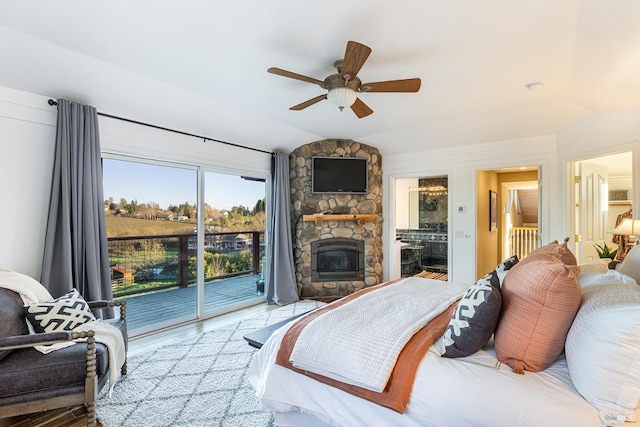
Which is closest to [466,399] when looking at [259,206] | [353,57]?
[353,57]

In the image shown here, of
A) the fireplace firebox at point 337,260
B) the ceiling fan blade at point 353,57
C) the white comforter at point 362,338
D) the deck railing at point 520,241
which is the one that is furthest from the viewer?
the deck railing at point 520,241

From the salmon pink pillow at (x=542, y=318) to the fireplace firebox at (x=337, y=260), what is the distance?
151 inches

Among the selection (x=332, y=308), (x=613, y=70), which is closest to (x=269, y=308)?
(x=332, y=308)

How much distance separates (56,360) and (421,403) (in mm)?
2053

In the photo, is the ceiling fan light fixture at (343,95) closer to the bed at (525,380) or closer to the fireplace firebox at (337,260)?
the bed at (525,380)

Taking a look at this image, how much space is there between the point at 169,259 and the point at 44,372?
2188 millimetres

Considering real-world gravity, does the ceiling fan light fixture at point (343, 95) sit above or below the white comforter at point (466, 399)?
above

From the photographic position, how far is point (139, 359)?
114 inches

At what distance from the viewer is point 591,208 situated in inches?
164

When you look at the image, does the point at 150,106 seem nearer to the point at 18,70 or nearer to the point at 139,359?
the point at 18,70

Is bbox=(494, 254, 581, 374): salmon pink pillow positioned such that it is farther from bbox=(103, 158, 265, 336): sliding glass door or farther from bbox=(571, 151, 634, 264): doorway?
bbox=(103, 158, 265, 336): sliding glass door

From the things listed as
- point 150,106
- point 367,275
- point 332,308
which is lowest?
point 367,275

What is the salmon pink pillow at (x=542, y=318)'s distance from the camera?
1337 millimetres

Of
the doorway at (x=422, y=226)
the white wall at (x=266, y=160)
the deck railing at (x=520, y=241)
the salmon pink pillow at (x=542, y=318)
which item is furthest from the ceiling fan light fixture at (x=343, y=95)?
the deck railing at (x=520, y=241)
